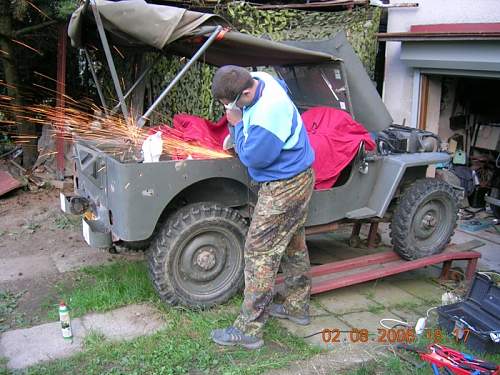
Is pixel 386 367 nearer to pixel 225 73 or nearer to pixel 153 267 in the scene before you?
pixel 153 267

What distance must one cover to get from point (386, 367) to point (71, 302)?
2.67 meters

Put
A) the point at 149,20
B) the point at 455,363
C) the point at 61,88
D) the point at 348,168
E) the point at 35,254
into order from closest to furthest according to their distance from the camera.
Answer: the point at 455,363
the point at 149,20
the point at 348,168
the point at 35,254
the point at 61,88

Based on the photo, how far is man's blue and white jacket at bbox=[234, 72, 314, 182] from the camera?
142 inches

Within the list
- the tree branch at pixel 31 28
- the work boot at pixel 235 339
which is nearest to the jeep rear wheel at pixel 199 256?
the work boot at pixel 235 339

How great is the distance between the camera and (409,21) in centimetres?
796

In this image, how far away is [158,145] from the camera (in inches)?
154

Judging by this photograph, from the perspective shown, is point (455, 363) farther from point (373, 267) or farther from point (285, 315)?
point (373, 267)

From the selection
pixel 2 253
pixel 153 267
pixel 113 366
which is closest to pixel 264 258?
pixel 153 267

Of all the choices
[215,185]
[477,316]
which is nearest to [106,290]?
[215,185]

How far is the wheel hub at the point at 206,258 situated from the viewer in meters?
4.36

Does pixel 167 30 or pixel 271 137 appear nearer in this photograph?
pixel 271 137

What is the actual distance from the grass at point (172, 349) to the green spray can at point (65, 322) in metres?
0.16

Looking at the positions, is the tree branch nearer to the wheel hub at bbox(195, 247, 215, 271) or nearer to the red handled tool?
the wheel hub at bbox(195, 247, 215, 271)

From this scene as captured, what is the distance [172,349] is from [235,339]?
472 millimetres
